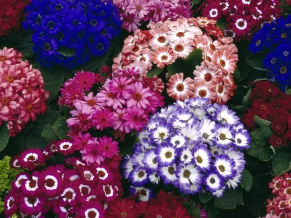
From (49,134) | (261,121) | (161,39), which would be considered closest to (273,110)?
(261,121)

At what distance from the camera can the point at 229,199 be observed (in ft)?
8.57

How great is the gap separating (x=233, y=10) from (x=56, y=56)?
147 centimetres

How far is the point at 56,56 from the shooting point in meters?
3.21

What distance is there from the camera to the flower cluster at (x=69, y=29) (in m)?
3.19

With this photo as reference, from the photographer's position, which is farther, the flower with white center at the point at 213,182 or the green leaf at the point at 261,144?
the green leaf at the point at 261,144

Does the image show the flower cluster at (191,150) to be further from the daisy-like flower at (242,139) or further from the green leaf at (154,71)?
the green leaf at (154,71)

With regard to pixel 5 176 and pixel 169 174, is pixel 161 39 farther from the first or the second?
pixel 5 176

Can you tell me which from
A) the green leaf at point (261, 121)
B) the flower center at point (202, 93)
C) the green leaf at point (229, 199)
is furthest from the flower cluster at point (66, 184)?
the green leaf at point (261, 121)

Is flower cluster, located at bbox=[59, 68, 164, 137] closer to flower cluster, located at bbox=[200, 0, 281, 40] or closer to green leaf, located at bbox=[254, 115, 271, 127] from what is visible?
green leaf, located at bbox=[254, 115, 271, 127]

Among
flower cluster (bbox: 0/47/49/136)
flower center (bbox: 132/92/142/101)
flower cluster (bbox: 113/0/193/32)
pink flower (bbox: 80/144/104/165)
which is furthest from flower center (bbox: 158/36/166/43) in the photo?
pink flower (bbox: 80/144/104/165)

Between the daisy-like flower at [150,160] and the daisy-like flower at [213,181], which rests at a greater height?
the daisy-like flower at [213,181]

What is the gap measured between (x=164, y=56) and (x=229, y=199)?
110 cm

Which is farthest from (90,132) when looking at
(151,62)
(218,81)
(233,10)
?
(233,10)

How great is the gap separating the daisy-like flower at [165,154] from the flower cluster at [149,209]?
0.19 meters
